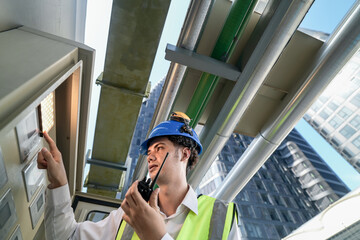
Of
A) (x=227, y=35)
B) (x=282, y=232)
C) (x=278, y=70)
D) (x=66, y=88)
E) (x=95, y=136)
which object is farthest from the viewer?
(x=282, y=232)

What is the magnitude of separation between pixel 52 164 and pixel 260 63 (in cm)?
197

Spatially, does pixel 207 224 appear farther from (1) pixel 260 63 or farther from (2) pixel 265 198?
(2) pixel 265 198

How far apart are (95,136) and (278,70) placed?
2863 mm

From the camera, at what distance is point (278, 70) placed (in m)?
2.31

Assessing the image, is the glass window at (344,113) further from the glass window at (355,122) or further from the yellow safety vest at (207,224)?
the yellow safety vest at (207,224)

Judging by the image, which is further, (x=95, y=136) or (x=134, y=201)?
(x=95, y=136)

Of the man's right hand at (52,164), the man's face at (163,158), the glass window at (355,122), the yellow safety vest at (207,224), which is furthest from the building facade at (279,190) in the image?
the man's right hand at (52,164)

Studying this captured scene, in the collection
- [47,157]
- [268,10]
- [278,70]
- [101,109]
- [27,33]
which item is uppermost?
[268,10]

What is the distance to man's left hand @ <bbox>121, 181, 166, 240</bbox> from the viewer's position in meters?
0.78

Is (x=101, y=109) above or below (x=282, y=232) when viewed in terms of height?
above

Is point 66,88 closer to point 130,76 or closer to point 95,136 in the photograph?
point 130,76

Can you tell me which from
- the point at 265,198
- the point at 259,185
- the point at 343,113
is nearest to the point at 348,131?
the point at 343,113

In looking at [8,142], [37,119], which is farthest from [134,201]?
[37,119]

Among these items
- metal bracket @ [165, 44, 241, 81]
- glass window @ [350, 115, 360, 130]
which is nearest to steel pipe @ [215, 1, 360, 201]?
metal bracket @ [165, 44, 241, 81]
